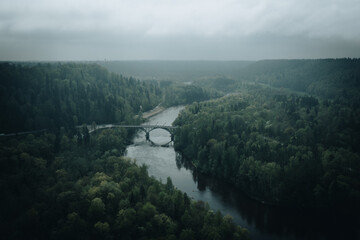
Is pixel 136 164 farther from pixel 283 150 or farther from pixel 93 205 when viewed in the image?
pixel 283 150

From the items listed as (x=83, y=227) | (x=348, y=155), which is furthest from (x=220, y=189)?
(x=83, y=227)

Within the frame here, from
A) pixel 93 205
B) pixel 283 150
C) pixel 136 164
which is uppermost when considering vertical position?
pixel 283 150

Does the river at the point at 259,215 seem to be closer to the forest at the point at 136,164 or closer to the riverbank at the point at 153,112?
the forest at the point at 136,164

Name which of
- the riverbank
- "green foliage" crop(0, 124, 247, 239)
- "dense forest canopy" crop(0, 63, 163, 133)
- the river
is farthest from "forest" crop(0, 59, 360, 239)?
the riverbank

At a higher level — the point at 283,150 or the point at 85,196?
the point at 283,150

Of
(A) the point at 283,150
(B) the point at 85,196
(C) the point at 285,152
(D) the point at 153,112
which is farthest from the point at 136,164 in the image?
(D) the point at 153,112

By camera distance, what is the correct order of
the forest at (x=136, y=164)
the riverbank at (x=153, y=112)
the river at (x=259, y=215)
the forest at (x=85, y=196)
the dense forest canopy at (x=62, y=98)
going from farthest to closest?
the riverbank at (x=153, y=112) → the dense forest canopy at (x=62, y=98) → the river at (x=259, y=215) → the forest at (x=136, y=164) → the forest at (x=85, y=196)

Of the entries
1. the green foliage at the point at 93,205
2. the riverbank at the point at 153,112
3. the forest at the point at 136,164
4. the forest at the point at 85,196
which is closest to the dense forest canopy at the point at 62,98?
the forest at the point at 136,164

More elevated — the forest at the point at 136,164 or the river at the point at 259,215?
the forest at the point at 136,164
